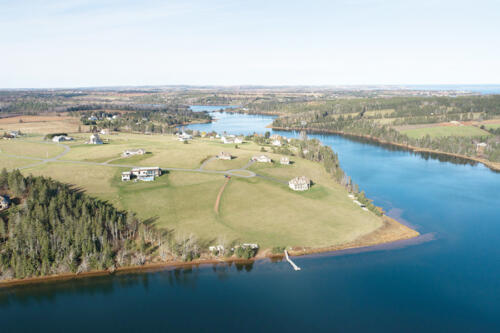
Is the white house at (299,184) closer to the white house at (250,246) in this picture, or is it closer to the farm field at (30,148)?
the white house at (250,246)

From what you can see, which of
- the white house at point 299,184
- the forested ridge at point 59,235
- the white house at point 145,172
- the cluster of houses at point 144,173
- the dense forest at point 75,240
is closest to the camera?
the forested ridge at point 59,235

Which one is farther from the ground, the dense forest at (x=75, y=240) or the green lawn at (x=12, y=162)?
the green lawn at (x=12, y=162)

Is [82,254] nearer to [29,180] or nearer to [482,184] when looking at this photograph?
[29,180]

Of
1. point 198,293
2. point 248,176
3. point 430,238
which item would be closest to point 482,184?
point 430,238

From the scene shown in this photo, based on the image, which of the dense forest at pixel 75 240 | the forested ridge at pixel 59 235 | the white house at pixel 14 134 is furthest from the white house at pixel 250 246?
the white house at pixel 14 134

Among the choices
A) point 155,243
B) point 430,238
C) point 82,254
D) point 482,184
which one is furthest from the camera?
point 482,184

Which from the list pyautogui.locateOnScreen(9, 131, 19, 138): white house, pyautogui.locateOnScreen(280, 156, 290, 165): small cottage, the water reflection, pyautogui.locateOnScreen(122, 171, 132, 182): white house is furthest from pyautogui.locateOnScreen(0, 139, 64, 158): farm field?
pyautogui.locateOnScreen(280, 156, 290, 165): small cottage
